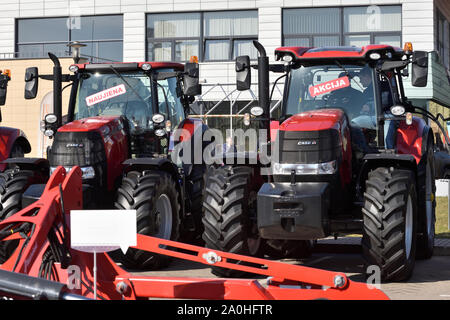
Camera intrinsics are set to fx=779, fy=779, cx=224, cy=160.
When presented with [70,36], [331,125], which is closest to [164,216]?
[331,125]

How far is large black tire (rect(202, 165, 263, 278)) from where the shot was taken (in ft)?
26.5

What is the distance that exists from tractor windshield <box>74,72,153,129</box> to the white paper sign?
203 inches

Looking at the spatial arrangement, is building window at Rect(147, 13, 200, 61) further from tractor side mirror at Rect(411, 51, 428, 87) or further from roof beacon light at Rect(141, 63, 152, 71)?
tractor side mirror at Rect(411, 51, 428, 87)

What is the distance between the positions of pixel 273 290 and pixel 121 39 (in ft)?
72.9

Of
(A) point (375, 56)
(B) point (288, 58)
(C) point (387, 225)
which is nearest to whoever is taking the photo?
(C) point (387, 225)

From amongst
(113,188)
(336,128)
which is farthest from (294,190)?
(113,188)

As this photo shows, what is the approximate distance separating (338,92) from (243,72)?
1.13m

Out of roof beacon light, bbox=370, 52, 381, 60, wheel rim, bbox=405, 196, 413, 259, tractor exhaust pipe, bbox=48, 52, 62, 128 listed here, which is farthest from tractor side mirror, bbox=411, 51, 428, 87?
tractor exhaust pipe, bbox=48, 52, 62, 128

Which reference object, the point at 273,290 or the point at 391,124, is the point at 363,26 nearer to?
the point at 391,124

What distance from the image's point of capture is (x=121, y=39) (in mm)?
26719

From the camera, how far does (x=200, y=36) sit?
2631 centimetres

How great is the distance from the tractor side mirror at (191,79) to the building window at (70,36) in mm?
16569

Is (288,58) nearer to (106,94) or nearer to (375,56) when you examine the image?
(375,56)

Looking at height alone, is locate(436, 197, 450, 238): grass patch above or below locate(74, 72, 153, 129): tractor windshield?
below
